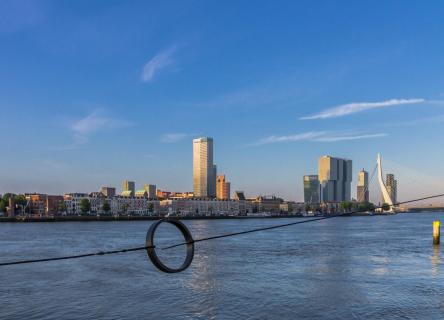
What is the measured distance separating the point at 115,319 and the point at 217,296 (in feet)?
16.5

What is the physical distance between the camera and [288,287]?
21516 millimetres

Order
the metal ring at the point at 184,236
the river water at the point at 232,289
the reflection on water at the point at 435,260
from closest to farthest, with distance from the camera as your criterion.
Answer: the metal ring at the point at 184,236, the river water at the point at 232,289, the reflection on water at the point at 435,260

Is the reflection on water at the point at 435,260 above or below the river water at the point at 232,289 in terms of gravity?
below

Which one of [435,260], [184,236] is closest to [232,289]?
[184,236]

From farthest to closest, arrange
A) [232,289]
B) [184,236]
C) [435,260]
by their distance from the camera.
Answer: [435,260] < [232,289] < [184,236]

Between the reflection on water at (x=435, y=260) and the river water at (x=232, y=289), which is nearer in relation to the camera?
the river water at (x=232, y=289)

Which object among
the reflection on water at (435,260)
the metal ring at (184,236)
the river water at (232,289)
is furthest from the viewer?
the reflection on water at (435,260)

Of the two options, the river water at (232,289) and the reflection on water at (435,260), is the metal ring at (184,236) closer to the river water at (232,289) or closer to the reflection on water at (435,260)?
the river water at (232,289)

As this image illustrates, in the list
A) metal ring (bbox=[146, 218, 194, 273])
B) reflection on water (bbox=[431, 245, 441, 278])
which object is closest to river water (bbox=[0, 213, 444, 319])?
reflection on water (bbox=[431, 245, 441, 278])

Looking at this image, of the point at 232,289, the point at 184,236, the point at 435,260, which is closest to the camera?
the point at 184,236

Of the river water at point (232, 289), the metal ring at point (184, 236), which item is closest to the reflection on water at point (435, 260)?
the river water at point (232, 289)

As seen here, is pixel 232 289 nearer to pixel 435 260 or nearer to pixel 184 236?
pixel 184 236

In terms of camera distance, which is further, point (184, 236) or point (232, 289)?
point (232, 289)

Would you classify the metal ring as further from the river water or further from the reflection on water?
the reflection on water
